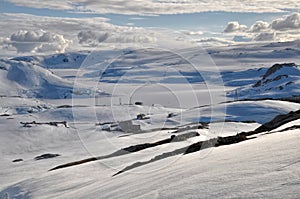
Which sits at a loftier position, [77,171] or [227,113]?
[77,171]

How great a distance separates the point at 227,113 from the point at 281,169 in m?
93.7

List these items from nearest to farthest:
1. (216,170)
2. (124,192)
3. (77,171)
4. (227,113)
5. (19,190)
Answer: (216,170), (124,192), (19,190), (77,171), (227,113)

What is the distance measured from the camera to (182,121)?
336ft

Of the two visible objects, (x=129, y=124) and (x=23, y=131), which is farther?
(x=23, y=131)

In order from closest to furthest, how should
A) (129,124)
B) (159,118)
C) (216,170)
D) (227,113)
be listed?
1. (216,170)
2. (129,124)
3. (227,113)
4. (159,118)

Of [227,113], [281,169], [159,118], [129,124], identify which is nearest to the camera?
[281,169]

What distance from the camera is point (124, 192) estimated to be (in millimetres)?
13156

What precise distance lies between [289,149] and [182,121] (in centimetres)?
9056

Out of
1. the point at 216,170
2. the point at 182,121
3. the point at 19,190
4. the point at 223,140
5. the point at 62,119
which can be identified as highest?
the point at 216,170

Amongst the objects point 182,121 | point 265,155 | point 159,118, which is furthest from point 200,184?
point 159,118

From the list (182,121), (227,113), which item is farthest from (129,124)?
(227,113)

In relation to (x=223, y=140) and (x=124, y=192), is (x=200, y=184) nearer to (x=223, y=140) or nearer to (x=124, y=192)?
(x=124, y=192)

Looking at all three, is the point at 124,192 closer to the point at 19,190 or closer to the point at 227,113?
the point at 19,190

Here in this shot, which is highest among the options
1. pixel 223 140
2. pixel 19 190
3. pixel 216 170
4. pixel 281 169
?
pixel 281 169
